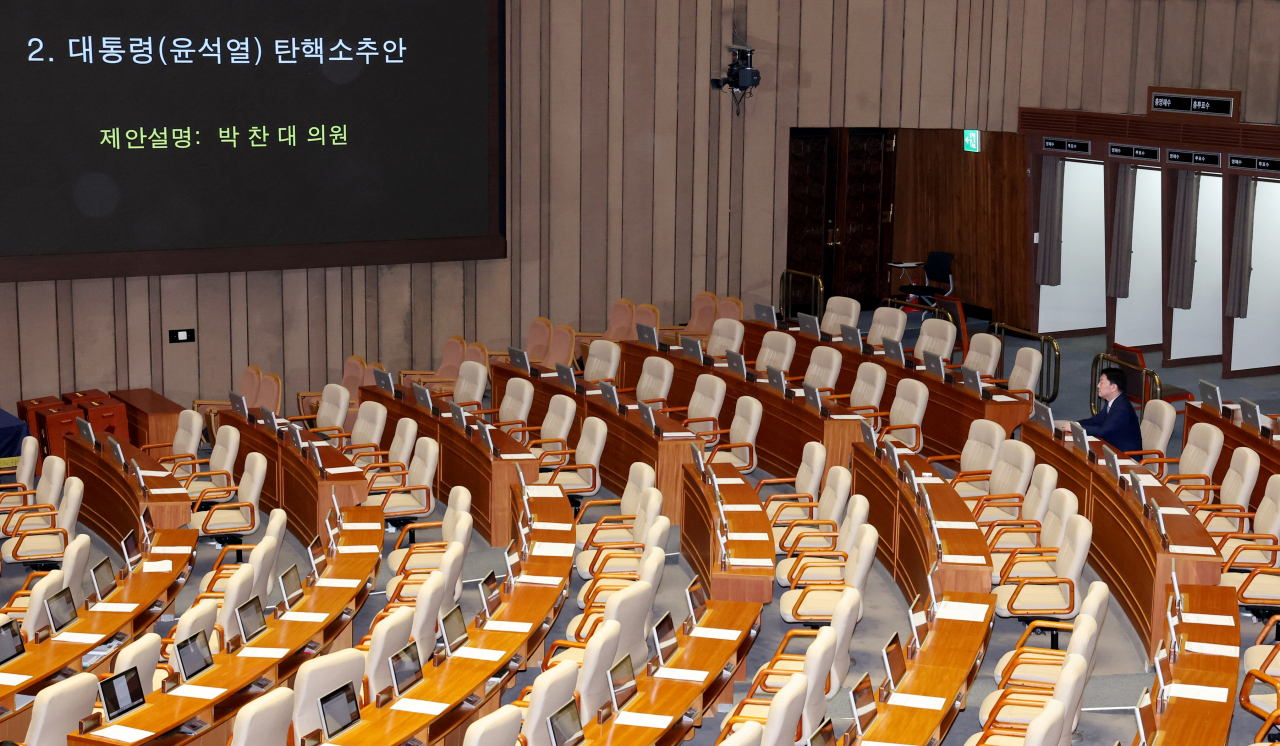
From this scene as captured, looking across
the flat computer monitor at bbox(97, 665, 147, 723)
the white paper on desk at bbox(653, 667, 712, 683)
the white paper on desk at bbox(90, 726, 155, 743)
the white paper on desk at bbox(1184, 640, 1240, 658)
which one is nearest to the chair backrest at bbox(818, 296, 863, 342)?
the white paper on desk at bbox(1184, 640, 1240, 658)

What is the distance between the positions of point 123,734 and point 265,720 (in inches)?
30.7

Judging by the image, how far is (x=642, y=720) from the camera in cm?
614

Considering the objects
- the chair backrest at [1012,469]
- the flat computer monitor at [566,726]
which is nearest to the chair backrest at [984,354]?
the chair backrest at [1012,469]

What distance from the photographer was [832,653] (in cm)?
617

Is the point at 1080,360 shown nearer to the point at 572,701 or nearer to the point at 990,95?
the point at 990,95

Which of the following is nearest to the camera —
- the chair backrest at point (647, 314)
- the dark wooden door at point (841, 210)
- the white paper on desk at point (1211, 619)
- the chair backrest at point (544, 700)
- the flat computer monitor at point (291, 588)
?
the chair backrest at point (544, 700)

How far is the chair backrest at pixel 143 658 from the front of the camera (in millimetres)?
6375

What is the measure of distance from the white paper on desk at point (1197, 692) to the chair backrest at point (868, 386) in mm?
5282

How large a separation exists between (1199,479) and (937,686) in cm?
405

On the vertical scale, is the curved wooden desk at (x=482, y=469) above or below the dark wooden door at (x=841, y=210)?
below

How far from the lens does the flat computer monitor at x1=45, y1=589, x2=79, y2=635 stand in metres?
7.36

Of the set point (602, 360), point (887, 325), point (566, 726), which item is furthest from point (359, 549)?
point (887, 325)

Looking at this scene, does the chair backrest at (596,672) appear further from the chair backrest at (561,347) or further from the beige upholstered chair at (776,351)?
the chair backrest at (561,347)

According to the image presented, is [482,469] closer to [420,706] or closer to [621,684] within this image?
[420,706]
